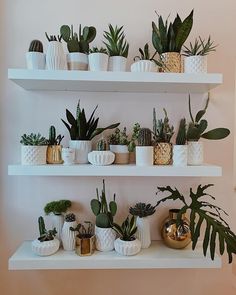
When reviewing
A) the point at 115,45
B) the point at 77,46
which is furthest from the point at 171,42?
the point at 77,46

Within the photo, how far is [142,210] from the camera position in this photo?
1271 millimetres

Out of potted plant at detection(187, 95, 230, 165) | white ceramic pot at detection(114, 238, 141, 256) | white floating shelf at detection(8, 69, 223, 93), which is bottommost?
white ceramic pot at detection(114, 238, 141, 256)

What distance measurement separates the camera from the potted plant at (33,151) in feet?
3.77

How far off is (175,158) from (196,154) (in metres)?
0.10

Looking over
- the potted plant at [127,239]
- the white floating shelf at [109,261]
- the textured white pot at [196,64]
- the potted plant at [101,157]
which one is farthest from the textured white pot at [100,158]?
the textured white pot at [196,64]

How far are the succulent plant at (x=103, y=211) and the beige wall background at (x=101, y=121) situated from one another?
0.29 feet

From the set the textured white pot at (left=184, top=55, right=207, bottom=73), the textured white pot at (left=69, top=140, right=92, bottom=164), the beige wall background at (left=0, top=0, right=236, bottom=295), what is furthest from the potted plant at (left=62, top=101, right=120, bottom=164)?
the textured white pot at (left=184, top=55, right=207, bottom=73)

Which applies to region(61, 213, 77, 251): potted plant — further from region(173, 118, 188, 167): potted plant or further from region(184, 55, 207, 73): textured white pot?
region(184, 55, 207, 73): textured white pot

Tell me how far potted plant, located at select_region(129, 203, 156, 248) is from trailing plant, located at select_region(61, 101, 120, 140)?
1.37 feet

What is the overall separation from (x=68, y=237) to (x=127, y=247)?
0.28 meters

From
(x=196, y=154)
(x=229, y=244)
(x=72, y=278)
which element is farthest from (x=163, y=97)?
(x=72, y=278)

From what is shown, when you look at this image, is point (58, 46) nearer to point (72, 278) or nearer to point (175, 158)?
point (175, 158)

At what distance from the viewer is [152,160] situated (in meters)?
1.18

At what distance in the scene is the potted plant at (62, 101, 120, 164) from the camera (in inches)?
47.5
